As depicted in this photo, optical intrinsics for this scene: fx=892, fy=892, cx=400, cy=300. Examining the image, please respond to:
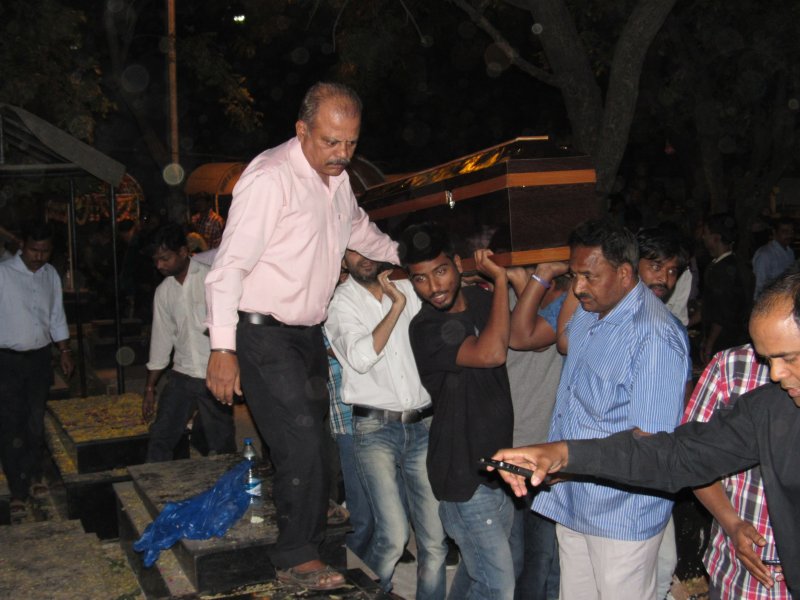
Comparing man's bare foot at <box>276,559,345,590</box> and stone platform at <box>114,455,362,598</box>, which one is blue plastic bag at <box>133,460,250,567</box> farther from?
man's bare foot at <box>276,559,345,590</box>

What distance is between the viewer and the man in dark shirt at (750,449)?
262 centimetres

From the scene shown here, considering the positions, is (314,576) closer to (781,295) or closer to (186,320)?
(781,295)

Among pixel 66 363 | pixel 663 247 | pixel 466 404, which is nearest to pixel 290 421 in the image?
pixel 466 404

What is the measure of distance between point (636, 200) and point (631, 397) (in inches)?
489

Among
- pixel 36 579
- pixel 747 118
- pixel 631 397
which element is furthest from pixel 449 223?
pixel 747 118

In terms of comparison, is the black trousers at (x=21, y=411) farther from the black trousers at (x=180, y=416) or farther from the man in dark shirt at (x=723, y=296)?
the man in dark shirt at (x=723, y=296)

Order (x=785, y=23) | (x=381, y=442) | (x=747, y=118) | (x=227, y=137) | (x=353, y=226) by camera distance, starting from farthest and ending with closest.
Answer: (x=227, y=137) → (x=747, y=118) → (x=785, y=23) → (x=381, y=442) → (x=353, y=226)

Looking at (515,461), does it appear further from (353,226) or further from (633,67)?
(633,67)

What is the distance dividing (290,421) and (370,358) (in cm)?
88

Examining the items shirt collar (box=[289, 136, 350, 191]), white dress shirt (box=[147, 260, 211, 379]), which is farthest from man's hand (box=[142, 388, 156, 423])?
shirt collar (box=[289, 136, 350, 191])

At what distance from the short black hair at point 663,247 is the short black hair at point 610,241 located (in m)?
1.06

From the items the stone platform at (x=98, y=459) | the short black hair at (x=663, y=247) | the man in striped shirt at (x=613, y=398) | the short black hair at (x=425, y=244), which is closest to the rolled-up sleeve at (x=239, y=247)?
the short black hair at (x=425, y=244)

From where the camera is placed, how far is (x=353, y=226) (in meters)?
4.41

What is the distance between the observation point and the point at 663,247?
4.87 metres
